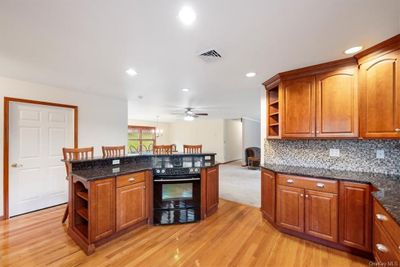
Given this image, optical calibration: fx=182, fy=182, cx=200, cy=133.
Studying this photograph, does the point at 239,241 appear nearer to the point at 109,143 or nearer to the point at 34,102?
the point at 109,143

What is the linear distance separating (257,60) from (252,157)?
19.4 ft

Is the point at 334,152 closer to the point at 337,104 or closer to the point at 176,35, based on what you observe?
the point at 337,104

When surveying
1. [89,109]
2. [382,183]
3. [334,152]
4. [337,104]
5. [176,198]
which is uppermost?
[89,109]

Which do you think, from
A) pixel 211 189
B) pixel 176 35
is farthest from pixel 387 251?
pixel 176 35

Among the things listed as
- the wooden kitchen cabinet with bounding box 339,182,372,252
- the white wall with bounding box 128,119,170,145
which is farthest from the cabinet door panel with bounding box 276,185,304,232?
the white wall with bounding box 128,119,170,145

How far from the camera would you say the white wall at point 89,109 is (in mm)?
3199

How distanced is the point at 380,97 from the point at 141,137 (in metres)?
9.45

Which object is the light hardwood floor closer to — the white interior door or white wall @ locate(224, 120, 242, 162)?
the white interior door

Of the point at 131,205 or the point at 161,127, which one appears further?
the point at 161,127

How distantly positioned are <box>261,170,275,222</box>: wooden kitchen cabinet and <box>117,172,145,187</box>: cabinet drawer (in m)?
1.94

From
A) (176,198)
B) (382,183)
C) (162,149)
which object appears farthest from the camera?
(162,149)

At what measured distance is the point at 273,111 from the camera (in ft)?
10.6

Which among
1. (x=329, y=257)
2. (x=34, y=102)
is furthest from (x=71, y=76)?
(x=329, y=257)

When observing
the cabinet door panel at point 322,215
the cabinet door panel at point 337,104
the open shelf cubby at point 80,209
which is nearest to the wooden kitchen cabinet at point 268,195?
the cabinet door panel at point 322,215
